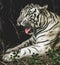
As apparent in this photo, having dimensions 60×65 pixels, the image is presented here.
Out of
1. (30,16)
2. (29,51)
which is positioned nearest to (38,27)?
(30,16)

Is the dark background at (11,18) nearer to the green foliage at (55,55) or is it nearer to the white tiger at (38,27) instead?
the white tiger at (38,27)

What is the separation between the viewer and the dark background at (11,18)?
21.8 feet

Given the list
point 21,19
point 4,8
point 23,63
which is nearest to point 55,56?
point 23,63

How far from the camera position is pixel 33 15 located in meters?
6.45

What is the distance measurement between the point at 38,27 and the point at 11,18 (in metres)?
0.50

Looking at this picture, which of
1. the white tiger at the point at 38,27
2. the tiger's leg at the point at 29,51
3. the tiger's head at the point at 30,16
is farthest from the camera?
the tiger's head at the point at 30,16

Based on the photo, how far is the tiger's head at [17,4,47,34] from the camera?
21.0 ft

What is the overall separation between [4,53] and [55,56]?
766 mm

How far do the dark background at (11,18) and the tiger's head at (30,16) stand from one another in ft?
1.08

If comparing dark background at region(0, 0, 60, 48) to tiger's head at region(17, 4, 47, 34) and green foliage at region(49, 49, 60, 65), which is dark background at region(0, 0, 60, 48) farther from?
green foliage at region(49, 49, 60, 65)

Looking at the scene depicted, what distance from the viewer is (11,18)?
6.81 m

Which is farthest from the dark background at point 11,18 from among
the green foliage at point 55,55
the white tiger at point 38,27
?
the green foliage at point 55,55

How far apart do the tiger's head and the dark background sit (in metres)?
0.33

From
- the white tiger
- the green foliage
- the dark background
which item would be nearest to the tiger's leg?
the white tiger
